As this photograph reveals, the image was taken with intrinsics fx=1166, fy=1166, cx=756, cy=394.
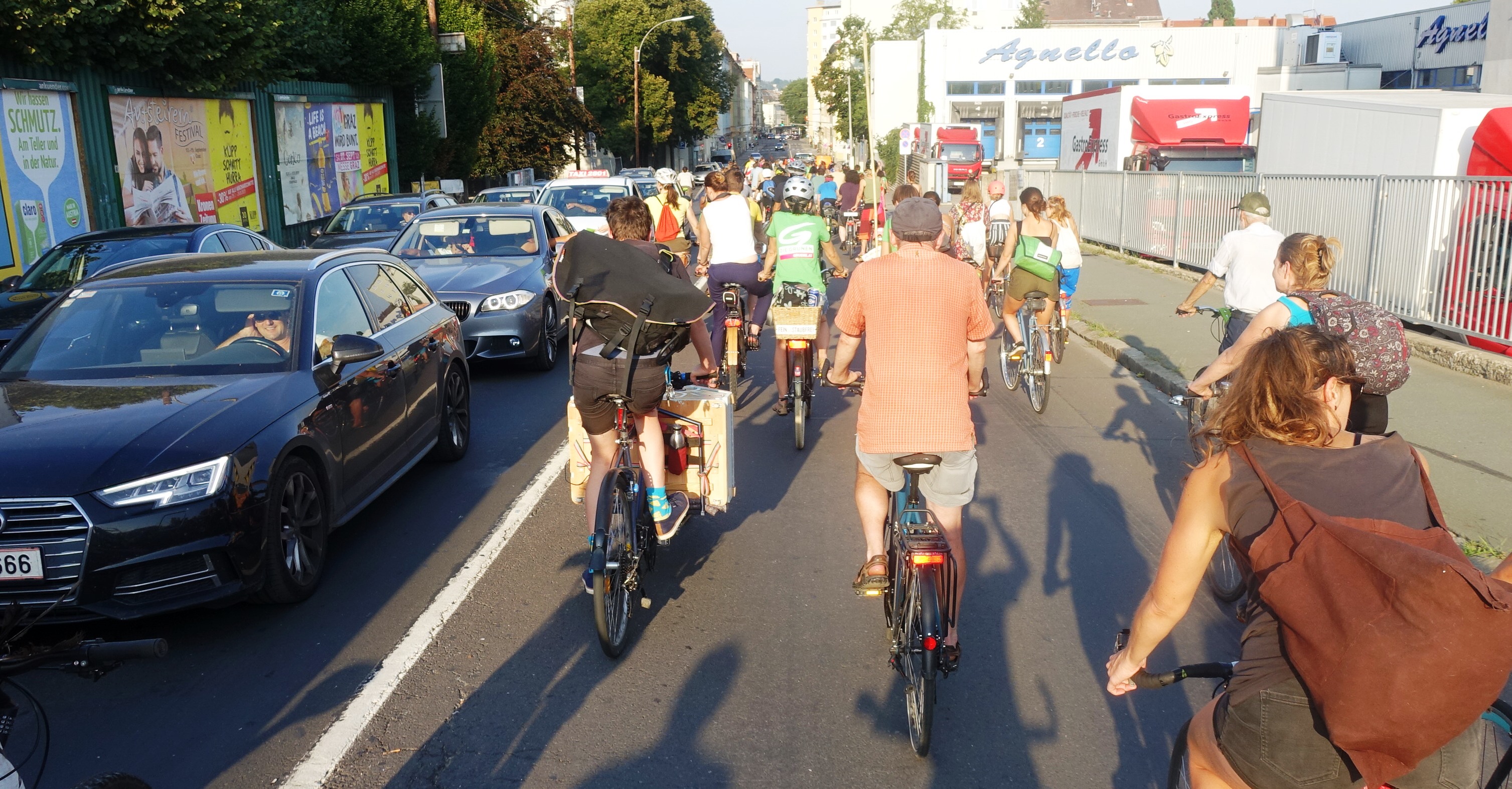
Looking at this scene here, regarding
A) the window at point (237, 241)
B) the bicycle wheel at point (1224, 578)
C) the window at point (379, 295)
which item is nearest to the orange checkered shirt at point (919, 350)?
the bicycle wheel at point (1224, 578)

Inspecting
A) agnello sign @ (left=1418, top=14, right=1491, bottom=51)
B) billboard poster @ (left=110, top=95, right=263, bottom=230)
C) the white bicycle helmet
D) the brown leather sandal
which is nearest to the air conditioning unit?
agnello sign @ (left=1418, top=14, right=1491, bottom=51)

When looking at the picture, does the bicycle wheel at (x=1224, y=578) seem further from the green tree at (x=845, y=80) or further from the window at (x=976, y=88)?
the green tree at (x=845, y=80)

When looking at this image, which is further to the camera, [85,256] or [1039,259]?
[85,256]

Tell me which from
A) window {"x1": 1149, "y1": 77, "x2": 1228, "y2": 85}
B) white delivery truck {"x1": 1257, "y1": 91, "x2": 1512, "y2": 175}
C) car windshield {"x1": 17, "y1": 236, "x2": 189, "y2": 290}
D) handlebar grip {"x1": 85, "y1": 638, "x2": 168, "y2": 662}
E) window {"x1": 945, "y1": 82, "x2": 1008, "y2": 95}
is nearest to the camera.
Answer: handlebar grip {"x1": 85, "y1": 638, "x2": 168, "y2": 662}

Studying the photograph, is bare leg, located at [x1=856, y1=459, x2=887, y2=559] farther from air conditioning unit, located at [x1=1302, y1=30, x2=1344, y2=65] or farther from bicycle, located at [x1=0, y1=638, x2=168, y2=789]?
air conditioning unit, located at [x1=1302, y1=30, x2=1344, y2=65]

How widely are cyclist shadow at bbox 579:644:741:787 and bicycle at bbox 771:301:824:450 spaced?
3794mm

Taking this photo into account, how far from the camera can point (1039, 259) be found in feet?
32.7

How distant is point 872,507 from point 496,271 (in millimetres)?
7989

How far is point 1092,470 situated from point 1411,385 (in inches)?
168

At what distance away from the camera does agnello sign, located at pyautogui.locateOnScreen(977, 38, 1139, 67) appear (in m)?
68.4

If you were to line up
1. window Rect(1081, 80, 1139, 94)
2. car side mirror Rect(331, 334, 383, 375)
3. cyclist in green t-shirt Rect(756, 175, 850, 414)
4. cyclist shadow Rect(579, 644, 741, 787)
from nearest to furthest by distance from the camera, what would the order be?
cyclist shadow Rect(579, 644, 741, 787) < car side mirror Rect(331, 334, 383, 375) < cyclist in green t-shirt Rect(756, 175, 850, 414) < window Rect(1081, 80, 1139, 94)

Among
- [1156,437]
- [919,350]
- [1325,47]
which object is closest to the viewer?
[919,350]

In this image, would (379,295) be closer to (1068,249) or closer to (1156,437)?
(1156,437)

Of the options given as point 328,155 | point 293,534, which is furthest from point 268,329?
point 328,155
